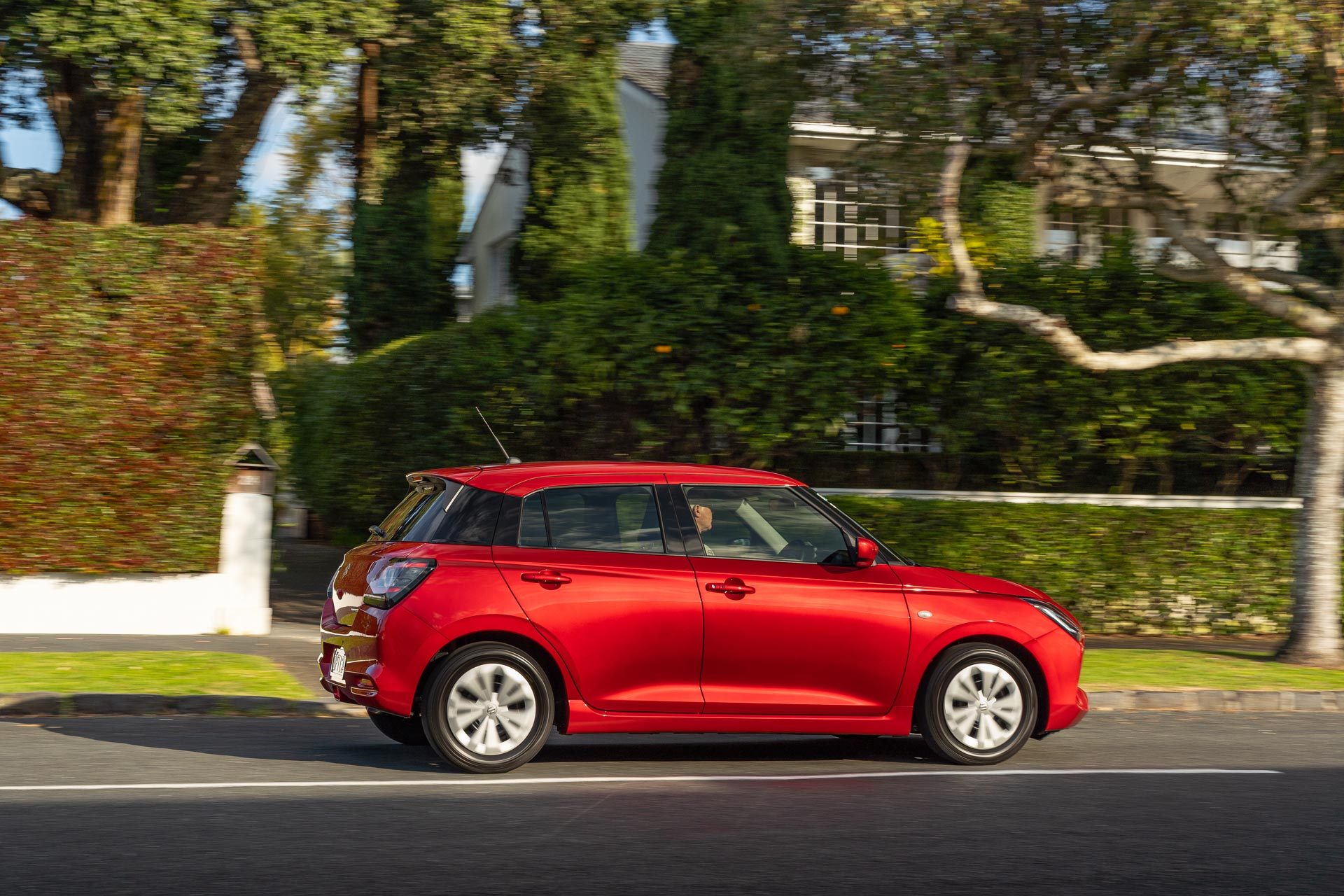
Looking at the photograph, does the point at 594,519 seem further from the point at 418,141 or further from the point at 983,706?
the point at 418,141

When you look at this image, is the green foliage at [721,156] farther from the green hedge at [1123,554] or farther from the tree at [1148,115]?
the green hedge at [1123,554]

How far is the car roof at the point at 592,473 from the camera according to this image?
8.34 m

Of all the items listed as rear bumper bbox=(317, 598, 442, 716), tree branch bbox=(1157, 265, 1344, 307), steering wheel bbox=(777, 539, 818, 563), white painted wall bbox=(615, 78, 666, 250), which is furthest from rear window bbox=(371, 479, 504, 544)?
white painted wall bbox=(615, 78, 666, 250)

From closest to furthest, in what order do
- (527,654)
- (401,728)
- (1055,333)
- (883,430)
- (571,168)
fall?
1. (527,654)
2. (401,728)
3. (1055,333)
4. (883,430)
5. (571,168)

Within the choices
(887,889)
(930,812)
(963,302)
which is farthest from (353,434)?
(887,889)

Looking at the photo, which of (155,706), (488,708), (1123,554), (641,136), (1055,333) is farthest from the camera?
(641,136)

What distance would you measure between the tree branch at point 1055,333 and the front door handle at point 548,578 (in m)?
6.96

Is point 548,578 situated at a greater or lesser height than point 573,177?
lesser

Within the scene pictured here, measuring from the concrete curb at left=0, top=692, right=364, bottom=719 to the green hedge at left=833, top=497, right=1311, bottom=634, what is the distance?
277 inches

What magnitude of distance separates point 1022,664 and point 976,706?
0.39 m

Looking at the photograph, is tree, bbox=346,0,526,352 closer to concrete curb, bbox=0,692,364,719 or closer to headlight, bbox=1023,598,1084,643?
concrete curb, bbox=0,692,364,719

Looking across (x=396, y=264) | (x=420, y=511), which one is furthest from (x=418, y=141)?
(x=420, y=511)

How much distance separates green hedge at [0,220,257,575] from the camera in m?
14.1

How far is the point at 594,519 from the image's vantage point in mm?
8320
